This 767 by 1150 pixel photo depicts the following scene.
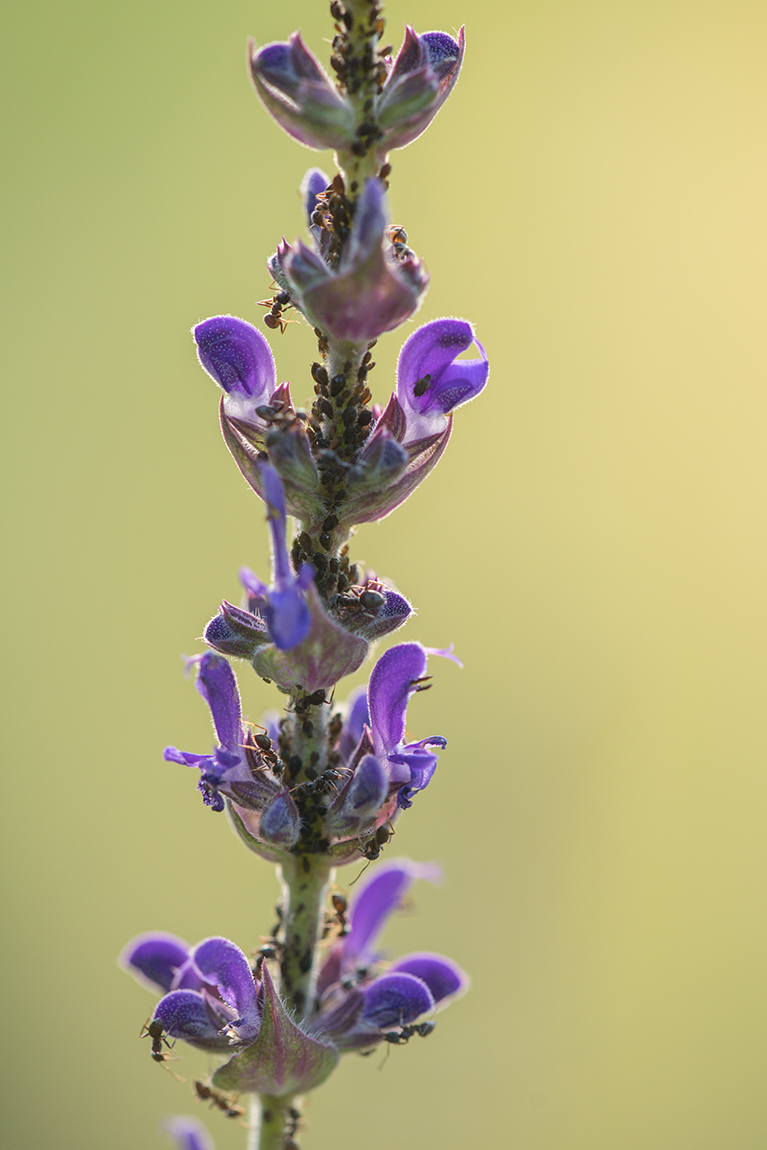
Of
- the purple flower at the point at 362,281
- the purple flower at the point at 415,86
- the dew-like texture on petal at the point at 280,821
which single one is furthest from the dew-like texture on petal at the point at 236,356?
the dew-like texture on petal at the point at 280,821

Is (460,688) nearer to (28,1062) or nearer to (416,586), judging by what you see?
(416,586)

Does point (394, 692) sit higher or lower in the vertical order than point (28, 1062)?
higher

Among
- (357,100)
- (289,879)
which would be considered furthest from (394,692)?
(357,100)

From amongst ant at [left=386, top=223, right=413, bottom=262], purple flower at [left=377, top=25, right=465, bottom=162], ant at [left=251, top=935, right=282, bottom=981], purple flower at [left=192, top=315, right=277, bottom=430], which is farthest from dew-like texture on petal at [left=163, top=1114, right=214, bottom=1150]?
purple flower at [left=377, top=25, right=465, bottom=162]

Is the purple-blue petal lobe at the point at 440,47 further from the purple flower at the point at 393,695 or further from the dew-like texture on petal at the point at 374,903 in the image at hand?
the dew-like texture on petal at the point at 374,903

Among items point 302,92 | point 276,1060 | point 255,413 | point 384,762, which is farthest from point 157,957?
point 302,92

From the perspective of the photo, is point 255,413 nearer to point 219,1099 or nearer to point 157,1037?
point 157,1037
